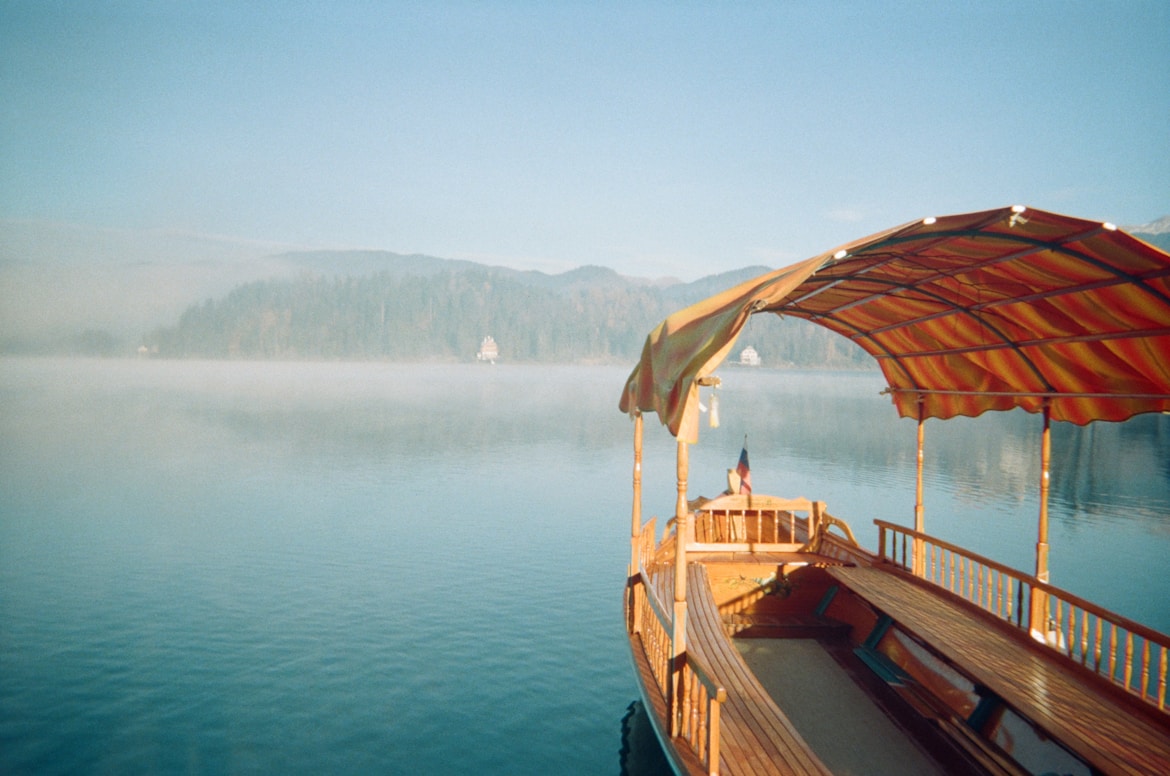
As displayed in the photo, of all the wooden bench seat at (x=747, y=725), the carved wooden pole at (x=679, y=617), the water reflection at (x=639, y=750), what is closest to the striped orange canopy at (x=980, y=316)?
the carved wooden pole at (x=679, y=617)

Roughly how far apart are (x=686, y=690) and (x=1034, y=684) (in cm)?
344

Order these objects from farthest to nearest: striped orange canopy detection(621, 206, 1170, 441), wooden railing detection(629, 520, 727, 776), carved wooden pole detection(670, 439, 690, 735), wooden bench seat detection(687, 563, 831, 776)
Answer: carved wooden pole detection(670, 439, 690, 735) → striped orange canopy detection(621, 206, 1170, 441) → wooden bench seat detection(687, 563, 831, 776) → wooden railing detection(629, 520, 727, 776)

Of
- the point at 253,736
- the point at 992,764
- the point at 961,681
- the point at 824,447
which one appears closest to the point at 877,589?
the point at 961,681

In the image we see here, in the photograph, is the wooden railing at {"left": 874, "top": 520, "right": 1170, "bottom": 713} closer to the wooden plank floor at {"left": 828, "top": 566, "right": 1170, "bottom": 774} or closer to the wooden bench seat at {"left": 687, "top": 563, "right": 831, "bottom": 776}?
the wooden plank floor at {"left": 828, "top": 566, "right": 1170, "bottom": 774}

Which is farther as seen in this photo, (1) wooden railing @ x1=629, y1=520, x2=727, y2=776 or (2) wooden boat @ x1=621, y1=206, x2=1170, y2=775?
(2) wooden boat @ x1=621, y1=206, x2=1170, y2=775

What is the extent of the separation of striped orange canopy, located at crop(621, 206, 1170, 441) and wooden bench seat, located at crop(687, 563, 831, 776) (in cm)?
272

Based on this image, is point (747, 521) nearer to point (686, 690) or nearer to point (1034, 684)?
point (1034, 684)

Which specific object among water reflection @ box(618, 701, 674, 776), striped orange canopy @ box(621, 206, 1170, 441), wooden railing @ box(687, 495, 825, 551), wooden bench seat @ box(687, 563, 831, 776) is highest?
striped orange canopy @ box(621, 206, 1170, 441)

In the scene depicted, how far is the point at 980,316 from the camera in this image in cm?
890

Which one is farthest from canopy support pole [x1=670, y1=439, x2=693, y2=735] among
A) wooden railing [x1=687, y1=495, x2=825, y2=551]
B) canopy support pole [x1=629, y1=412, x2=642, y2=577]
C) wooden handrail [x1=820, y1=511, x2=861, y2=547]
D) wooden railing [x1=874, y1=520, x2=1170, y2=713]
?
wooden handrail [x1=820, y1=511, x2=861, y2=547]

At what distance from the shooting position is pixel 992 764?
6281 mm

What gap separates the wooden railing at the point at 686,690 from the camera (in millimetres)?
5500

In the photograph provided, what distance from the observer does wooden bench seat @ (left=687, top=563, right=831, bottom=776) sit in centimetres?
565

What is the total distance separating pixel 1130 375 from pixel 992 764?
4.78m
